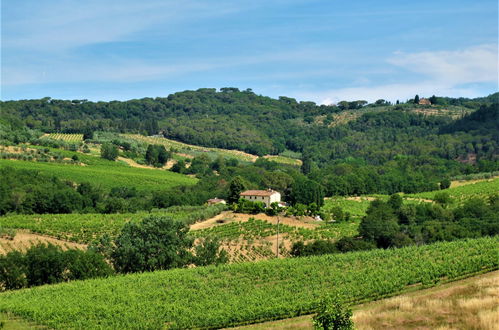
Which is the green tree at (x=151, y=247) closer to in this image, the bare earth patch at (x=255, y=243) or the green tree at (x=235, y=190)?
the bare earth patch at (x=255, y=243)

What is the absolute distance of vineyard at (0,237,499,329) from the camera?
31.7m

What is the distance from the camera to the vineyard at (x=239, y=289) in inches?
1246

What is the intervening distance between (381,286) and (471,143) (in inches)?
5235

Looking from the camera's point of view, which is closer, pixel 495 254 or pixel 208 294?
pixel 208 294

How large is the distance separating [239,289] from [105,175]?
65465mm

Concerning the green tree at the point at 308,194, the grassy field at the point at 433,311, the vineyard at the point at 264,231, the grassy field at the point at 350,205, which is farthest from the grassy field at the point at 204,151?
the grassy field at the point at 433,311

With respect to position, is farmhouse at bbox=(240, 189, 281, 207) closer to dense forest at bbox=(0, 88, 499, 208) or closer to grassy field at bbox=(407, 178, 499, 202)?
dense forest at bbox=(0, 88, 499, 208)

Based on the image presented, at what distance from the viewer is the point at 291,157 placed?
18612 centimetres

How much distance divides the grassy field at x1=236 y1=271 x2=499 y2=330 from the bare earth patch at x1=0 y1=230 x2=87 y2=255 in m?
27.7

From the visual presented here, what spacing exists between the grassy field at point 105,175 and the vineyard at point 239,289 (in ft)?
182

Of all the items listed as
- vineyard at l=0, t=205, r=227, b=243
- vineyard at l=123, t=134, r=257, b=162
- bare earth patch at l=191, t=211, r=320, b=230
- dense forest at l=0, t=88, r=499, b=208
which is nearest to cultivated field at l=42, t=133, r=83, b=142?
dense forest at l=0, t=88, r=499, b=208

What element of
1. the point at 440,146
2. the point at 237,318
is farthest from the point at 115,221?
the point at 440,146

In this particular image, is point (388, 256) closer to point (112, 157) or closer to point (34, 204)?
point (34, 204)

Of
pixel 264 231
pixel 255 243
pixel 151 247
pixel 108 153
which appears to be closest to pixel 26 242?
pixel 151 247
